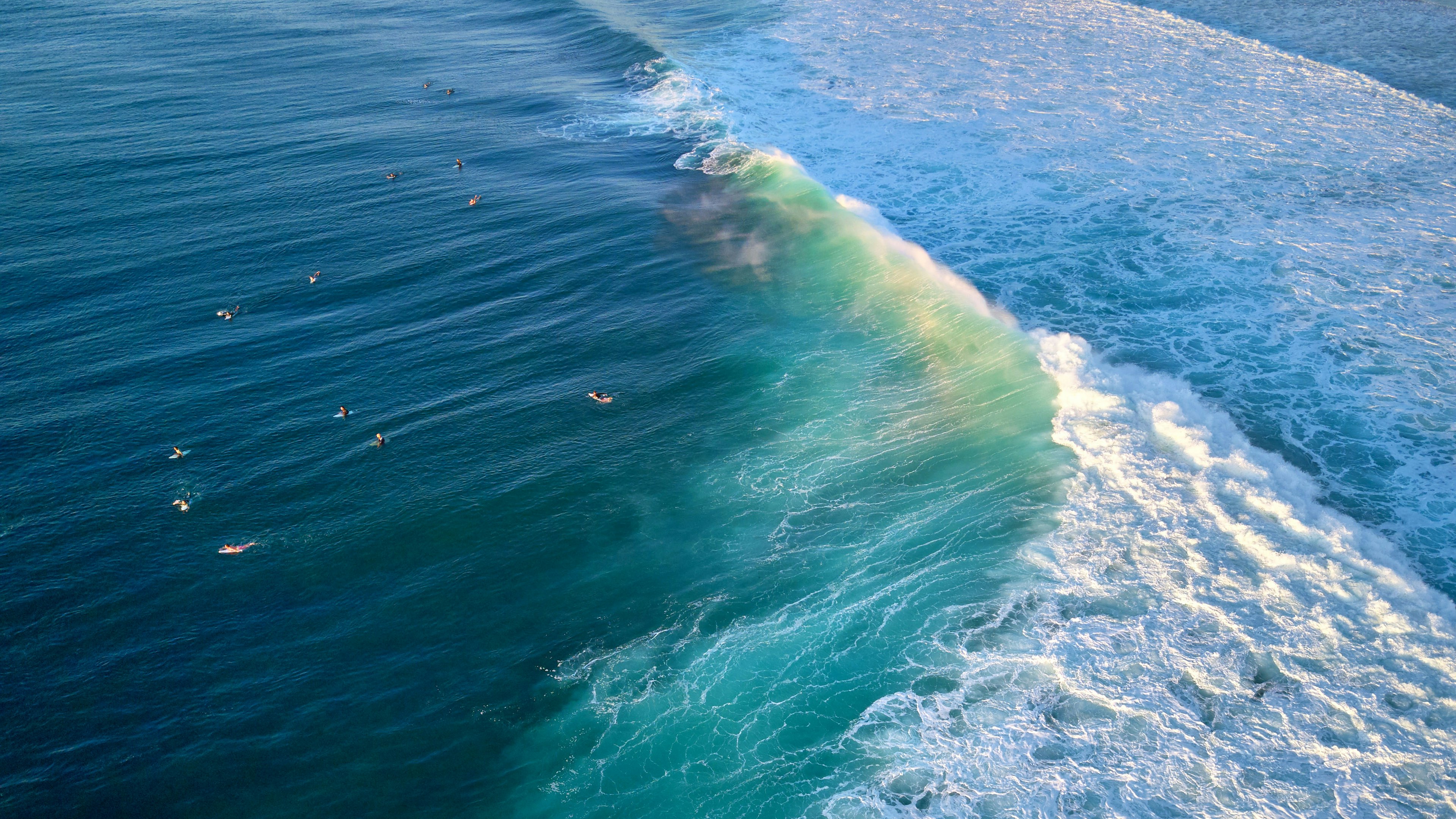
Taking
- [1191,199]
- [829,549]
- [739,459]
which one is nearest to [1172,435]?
[829,549]

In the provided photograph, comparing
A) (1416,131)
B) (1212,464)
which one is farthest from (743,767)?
(1416,131)

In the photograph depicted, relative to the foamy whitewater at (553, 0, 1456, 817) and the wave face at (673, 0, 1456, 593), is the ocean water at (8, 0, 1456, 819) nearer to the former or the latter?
the foamy whitewater at (553, 0, 1456, 817)

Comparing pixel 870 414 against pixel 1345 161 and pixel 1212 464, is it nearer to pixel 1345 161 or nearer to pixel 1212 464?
pixel 1212 464

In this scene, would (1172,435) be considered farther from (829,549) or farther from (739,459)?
(739,459)

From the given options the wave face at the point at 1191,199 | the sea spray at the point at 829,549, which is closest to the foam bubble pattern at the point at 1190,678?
the sea spray at the point at 829,549

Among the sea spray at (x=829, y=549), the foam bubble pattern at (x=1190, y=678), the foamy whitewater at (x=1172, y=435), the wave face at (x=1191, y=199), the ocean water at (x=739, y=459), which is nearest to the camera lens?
the foam bubble pattern at (x=1190, y=678)

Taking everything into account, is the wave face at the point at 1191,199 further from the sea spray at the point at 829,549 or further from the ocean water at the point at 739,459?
the sea spray at the point at 829,549
